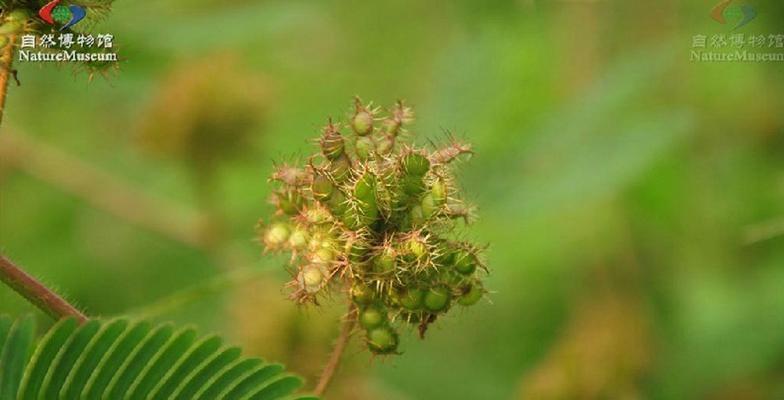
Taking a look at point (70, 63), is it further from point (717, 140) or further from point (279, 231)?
point (717, 140)

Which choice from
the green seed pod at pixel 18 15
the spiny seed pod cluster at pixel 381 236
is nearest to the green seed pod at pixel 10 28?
the green seed pod at pixel 18 15

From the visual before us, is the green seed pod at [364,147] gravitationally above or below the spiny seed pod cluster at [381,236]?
above

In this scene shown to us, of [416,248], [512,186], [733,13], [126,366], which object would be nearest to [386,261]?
[416,248]

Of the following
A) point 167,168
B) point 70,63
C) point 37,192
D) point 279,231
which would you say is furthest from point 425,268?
point 37,192

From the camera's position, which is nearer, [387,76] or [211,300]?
[211,300]

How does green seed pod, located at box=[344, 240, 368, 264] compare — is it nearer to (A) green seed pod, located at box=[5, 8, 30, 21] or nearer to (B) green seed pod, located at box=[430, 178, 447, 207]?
(B) green seed pod, located at box=[430, 178, 447, 207]

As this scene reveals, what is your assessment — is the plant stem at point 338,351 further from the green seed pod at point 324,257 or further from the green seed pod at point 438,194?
the green seed pod at point 438,194

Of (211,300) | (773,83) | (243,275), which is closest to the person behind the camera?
(243,275)
